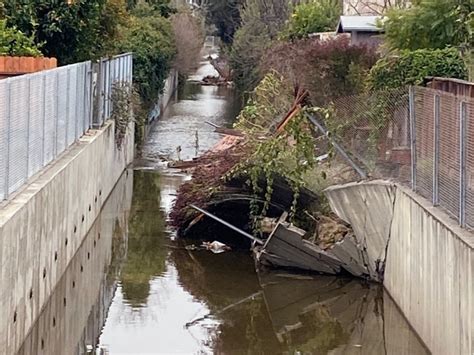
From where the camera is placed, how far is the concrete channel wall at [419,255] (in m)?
10.9

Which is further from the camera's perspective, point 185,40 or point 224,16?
point 224,16

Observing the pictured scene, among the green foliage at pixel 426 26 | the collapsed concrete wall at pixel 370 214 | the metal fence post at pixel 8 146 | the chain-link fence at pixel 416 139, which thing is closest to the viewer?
the chain-link fence at pixel 416 139

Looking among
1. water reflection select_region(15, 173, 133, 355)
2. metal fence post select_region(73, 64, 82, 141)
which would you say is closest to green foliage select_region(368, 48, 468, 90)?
metal fence post select_region(73, 64, 82, 141)

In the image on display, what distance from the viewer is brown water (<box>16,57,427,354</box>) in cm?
1335

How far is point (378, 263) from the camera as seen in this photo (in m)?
17.0

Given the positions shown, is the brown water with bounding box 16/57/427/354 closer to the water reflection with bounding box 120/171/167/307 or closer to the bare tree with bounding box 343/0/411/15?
the water reflection with bounding box 120/171/167/307

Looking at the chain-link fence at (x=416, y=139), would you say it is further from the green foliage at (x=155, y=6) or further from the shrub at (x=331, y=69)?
the green foliage at (x=155, y=6)

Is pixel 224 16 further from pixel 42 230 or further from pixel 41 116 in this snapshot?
pixel 42 230

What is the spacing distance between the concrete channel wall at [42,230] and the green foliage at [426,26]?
686 centimetres

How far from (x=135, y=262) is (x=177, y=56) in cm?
4539

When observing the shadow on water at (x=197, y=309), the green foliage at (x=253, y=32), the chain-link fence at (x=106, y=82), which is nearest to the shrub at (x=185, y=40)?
the green foliage at (x=253, y=32)

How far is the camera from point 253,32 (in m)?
67.0

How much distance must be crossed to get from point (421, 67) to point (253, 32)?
48584 millimetres

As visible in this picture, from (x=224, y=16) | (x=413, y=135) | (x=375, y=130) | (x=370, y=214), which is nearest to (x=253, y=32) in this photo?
(x=224, y=16)
